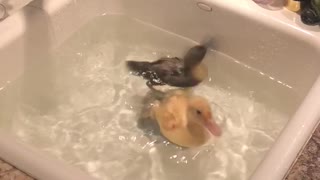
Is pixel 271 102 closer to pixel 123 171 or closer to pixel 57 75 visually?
pixel 123 171

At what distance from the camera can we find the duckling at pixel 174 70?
1479 millimetres

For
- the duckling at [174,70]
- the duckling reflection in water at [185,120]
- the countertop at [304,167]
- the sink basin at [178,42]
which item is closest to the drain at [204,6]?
the sink basin at [178,42]

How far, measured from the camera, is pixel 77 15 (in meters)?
1.58

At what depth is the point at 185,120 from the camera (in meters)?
1.26

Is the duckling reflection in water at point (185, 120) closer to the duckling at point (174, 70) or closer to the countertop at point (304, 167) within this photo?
the duckling at point (174, 70)

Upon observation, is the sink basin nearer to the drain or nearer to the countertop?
the drain

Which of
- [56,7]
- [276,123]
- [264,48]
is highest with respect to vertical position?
[56,7]

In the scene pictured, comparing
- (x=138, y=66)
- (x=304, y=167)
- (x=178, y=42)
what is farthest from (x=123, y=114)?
(x=304, y=167)

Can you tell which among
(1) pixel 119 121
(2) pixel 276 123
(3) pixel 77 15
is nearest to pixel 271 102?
(2) pixel 276 123

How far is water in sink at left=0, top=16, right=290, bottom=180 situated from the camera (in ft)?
4.19

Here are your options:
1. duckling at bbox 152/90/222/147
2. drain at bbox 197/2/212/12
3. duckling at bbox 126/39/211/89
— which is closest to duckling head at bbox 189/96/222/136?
duckling at bbox 152/90/222/147

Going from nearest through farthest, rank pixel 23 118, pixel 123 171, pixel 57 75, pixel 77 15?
1. pixel 123 171
2. pixel 23 118
3. pixel 57 75
4. pixel 77 15

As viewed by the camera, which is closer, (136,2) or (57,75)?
(57,75)

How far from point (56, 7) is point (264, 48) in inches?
23.5
